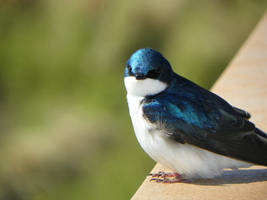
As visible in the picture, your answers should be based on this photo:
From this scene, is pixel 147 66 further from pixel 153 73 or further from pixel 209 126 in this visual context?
pixel 209 126

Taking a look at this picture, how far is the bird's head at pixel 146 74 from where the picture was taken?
2.48 meters

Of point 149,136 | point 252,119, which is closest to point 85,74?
point 252,119

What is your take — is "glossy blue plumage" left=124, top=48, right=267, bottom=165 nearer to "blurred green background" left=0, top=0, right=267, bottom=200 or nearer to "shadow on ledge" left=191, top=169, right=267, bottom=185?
"shadow on ledge" left=191, top=169, right=267, bottom=185

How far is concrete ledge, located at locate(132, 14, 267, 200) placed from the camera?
229cm

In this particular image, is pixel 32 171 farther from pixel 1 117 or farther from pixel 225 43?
pixel 225 43

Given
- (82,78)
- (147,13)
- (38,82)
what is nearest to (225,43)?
(147,13)

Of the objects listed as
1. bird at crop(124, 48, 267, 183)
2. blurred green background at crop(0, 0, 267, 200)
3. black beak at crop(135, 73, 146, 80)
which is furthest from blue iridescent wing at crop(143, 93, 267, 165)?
blurred green background at crop(0, 0, 267, 200)

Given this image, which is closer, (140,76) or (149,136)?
(149,136)

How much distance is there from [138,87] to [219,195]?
529mm

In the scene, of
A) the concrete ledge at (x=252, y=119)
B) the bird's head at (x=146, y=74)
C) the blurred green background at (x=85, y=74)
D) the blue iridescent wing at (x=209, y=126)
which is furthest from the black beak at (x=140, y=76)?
the blurred green background at (x=85, y=74)

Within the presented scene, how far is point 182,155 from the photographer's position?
93.2 inches

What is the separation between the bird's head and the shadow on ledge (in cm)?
40

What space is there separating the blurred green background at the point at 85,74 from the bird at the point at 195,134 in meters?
2.41

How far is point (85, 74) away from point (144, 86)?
12.5ft
